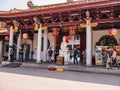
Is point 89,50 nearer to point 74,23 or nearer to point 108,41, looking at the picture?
point 74,23

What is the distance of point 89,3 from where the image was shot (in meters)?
11.4

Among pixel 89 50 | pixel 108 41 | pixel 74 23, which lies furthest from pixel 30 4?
pixel 89 50

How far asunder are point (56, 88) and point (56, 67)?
602 centimetres

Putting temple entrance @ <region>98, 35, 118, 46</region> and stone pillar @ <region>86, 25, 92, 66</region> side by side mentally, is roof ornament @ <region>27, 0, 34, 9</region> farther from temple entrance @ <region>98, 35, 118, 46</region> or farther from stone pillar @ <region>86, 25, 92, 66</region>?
stone pillar @ <region>86, 25, 92, 66</region>

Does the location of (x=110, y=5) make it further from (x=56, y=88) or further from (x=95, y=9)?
(x=56, y=88)

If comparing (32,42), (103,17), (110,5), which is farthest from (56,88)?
(32,42)

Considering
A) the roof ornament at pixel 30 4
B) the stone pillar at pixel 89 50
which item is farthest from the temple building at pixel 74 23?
the roof ornament at pixel 30 4

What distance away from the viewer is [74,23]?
1302 centimetres

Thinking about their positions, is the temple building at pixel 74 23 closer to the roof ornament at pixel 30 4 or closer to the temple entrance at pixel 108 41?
the temple entrance at pixel 108 41

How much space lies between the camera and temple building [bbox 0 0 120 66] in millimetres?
11736

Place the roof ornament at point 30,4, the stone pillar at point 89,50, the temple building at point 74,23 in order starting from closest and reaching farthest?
1. the temple building at point 74,23
2. the stone pillar at point 89,50
3. the roof ornament at point 30,4

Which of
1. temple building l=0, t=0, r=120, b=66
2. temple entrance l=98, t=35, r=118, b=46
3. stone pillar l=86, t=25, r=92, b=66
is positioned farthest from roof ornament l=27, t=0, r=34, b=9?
stone pillar l=86, t=25, r=92, b=66

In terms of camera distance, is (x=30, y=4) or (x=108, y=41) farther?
(x=30, y=4)

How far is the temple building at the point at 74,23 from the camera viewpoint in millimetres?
11736
